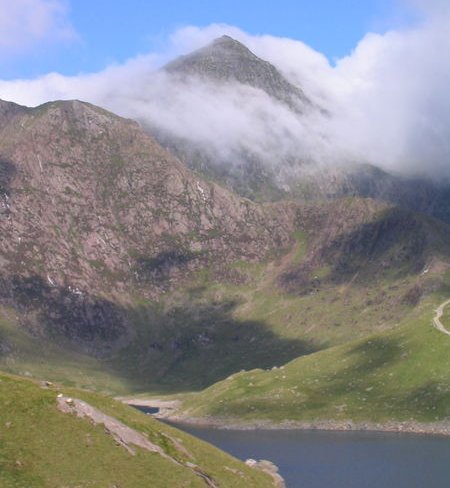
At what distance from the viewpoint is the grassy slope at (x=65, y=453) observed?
252ft

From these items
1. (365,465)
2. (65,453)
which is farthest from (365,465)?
(65,453)

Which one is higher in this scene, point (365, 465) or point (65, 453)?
point (65, 453)

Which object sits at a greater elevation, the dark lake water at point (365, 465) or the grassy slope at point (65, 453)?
the grassy slope at point (65, 453)

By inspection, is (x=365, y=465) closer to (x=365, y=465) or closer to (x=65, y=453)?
(x=365, y=465)

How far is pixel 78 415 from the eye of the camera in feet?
293

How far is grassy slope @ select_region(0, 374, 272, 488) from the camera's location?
3019 inches

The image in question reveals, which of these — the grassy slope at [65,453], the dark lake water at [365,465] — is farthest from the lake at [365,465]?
the grassy slope at [65,453]

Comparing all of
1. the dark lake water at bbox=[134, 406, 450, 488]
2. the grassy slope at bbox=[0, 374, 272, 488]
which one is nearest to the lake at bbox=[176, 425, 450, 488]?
the dark lake water at bbox=[134, 406, 450, 488]

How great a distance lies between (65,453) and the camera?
8131 cm

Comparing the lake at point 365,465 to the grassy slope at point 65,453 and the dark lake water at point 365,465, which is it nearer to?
the dark lake water at point 365,465

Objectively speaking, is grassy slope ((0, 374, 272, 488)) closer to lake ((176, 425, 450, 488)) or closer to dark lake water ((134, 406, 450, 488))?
lake ((176, 425, 450, 488))

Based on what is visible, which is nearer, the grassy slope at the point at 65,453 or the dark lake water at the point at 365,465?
the grassy slope at the point at 65,453

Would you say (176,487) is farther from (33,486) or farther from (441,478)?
(441,478)

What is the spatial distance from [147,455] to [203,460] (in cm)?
1591
